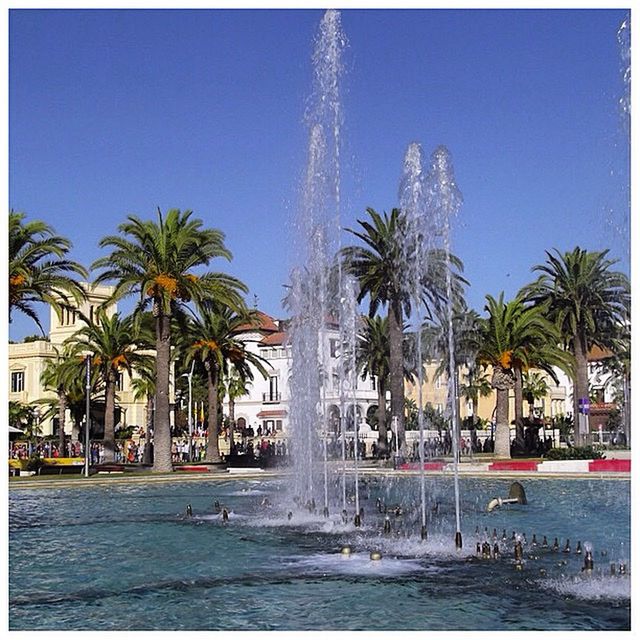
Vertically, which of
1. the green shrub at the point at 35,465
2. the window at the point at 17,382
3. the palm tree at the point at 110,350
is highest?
the palm tree at the point at 110,350

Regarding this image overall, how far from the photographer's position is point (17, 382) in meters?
72.4

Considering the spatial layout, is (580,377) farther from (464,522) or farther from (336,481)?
(464,522)

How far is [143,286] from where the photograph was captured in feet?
113

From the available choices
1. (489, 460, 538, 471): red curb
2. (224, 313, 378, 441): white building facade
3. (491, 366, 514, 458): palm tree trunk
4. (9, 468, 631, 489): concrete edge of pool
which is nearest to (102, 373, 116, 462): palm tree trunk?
(9, 468, 631, 489): concrete edge of pool

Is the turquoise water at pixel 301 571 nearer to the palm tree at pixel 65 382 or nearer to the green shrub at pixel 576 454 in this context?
the green shrub at pixel 576 454

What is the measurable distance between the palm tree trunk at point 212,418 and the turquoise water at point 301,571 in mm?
18438

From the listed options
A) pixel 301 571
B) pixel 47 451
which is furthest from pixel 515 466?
pixel 47 451

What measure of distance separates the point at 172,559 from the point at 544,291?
33050 mm

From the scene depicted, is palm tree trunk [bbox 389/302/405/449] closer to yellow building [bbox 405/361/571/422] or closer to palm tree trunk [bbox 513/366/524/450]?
palm tree trunk [bbox 513/366/524/450]

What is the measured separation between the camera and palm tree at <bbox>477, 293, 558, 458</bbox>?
41.9m

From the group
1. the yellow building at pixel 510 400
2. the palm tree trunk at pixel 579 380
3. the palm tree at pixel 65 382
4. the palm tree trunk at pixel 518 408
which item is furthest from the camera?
the yellow building at pixel 510 400

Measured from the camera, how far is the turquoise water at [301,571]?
9781 mm

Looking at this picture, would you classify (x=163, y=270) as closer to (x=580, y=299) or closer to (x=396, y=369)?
(x=396, y=369)

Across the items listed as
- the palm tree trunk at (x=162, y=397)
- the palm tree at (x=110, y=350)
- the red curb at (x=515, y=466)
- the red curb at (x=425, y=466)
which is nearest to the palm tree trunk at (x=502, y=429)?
the red curb at (x=515, y=466)
